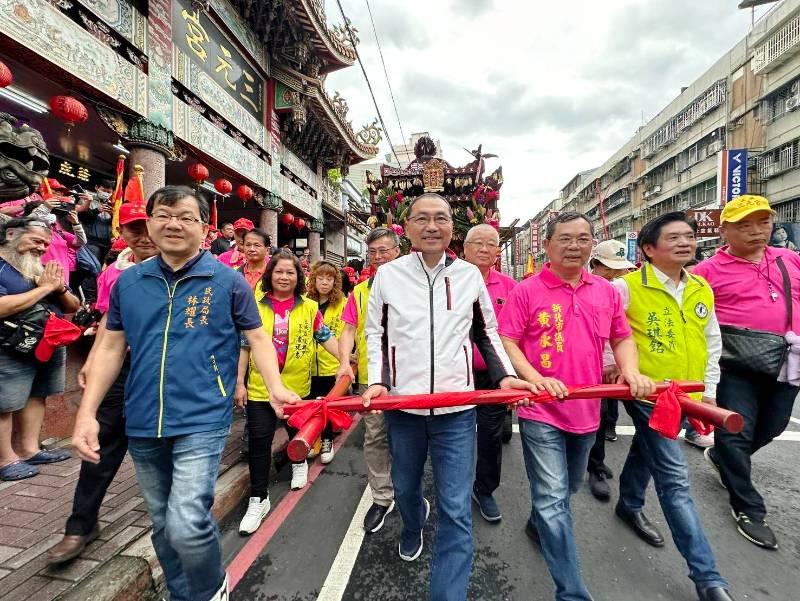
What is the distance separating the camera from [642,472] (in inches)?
102

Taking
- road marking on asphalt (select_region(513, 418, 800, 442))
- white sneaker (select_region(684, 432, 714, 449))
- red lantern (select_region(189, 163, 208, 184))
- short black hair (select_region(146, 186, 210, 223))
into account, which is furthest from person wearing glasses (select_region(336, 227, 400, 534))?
red lantern (select_region(189, 163, 208, 184))

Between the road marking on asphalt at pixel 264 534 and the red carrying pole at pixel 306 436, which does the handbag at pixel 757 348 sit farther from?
the road marking on asphalt at pixel 264 534

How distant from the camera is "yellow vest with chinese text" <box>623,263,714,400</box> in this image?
2287mm

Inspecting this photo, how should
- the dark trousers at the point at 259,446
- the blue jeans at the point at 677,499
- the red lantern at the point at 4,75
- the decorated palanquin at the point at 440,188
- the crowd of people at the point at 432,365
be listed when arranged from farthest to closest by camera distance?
the decorated palanquin at the point at 440,188 < the red lantern at the point at 4,75 < the dark trousers at the point at 259,446 < the blue jeans at the point at 677,499 < the crowd of people at the point at 432,365

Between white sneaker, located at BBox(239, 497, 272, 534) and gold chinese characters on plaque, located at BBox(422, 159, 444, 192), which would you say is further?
gold chinese characters on plaque, located at BBox(422, 159, 444, 192)

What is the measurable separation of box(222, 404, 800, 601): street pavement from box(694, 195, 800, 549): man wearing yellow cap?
0.32 metres

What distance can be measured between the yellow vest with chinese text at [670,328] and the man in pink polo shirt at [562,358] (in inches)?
9.9

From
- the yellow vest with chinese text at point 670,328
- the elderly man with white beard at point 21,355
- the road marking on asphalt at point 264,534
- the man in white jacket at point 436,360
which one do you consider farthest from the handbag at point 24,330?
the yellow vest with chinese text at point 670,328

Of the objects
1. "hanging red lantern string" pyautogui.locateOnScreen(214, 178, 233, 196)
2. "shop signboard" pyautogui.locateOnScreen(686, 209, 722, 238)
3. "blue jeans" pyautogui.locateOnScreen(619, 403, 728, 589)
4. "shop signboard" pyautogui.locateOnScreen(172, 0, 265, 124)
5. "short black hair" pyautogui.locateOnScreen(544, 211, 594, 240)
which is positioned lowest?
"blue jeans" pyautogui.locateOnScreen(619, 403, 728, 589)

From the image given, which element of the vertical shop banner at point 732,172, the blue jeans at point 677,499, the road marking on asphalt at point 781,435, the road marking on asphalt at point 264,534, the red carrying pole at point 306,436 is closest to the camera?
the red carrying pole at point 306,436

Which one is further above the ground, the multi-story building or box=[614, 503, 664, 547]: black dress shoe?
the multi-story building

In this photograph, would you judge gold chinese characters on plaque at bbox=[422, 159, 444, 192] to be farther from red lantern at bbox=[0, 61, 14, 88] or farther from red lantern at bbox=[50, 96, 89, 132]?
red lantern at bbox=[0, 61, 14, 88]

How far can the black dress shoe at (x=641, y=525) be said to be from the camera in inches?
97.3

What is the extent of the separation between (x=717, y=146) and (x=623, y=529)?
31.7 metres
